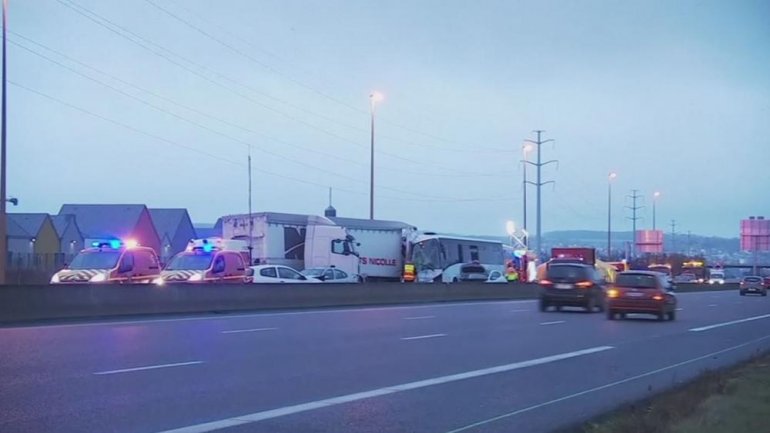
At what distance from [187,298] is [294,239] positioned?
66.5ft

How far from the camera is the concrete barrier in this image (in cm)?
2389

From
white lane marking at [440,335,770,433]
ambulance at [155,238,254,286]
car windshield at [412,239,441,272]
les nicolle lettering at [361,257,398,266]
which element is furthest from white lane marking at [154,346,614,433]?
car windshield at [412,239,441,272]

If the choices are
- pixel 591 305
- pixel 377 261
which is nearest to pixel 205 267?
pixel 591 305

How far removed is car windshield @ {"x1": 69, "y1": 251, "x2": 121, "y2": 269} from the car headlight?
39 centimetres

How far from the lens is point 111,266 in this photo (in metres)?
29.5

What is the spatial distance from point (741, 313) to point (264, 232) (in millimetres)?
22052

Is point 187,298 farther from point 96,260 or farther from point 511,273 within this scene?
point 511,273

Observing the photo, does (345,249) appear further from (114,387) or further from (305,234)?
(114,387)

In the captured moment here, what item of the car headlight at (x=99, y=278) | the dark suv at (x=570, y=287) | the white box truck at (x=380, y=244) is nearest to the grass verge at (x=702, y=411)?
the car headlight at (x=99, y=278)

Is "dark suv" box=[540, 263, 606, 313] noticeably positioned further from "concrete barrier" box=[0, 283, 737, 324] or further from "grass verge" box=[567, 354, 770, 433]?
"grass verge" box=[567, 354, 770, 433]

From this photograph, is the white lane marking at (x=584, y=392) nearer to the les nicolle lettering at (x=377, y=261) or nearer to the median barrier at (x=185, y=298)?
the median barrier at (x=185, y=298)

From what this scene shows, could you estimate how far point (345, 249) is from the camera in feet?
162

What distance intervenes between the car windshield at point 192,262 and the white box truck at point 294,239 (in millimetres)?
12171

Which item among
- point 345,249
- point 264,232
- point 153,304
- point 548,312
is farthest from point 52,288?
point 345,249
